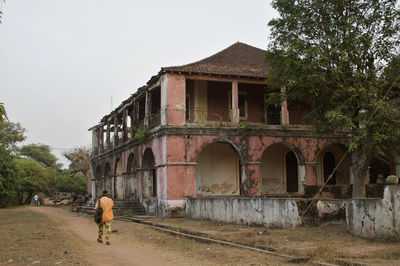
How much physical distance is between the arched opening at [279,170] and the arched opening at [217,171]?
157 cm

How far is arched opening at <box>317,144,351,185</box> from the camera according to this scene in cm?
2188

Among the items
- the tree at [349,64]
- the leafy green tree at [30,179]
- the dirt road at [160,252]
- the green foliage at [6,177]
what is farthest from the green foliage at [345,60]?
the leafy green tree at [30,179]

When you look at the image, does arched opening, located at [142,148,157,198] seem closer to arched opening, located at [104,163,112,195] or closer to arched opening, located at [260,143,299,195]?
arched opening, located at [260,143,299,195]

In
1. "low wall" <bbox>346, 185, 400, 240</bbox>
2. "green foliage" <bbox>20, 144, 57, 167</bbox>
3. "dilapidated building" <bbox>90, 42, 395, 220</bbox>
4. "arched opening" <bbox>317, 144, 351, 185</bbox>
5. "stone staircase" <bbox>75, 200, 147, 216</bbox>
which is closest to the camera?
"low wall" <bbox>346, 185, 400, 240</bbox>

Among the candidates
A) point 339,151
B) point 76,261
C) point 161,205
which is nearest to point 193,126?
point 161,205

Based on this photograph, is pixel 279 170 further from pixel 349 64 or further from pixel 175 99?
pixel 349 64

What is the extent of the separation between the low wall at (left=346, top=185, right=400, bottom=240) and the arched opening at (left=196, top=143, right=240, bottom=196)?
11.5 metres

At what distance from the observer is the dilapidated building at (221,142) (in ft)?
58.6

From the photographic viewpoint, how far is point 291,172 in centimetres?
2200

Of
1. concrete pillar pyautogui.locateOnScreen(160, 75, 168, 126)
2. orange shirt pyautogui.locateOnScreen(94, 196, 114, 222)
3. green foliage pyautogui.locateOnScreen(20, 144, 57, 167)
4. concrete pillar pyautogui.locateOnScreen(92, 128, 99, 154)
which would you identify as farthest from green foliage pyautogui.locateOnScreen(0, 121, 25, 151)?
orange shirt pyautogui.locateOnScreen(94, 196, 114, 222)

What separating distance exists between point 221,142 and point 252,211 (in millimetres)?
6171

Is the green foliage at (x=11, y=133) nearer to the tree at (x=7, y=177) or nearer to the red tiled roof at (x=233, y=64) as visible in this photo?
the tree at (x=7, y=177)

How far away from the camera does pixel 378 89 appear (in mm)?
14188

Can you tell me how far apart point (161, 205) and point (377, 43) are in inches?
409
